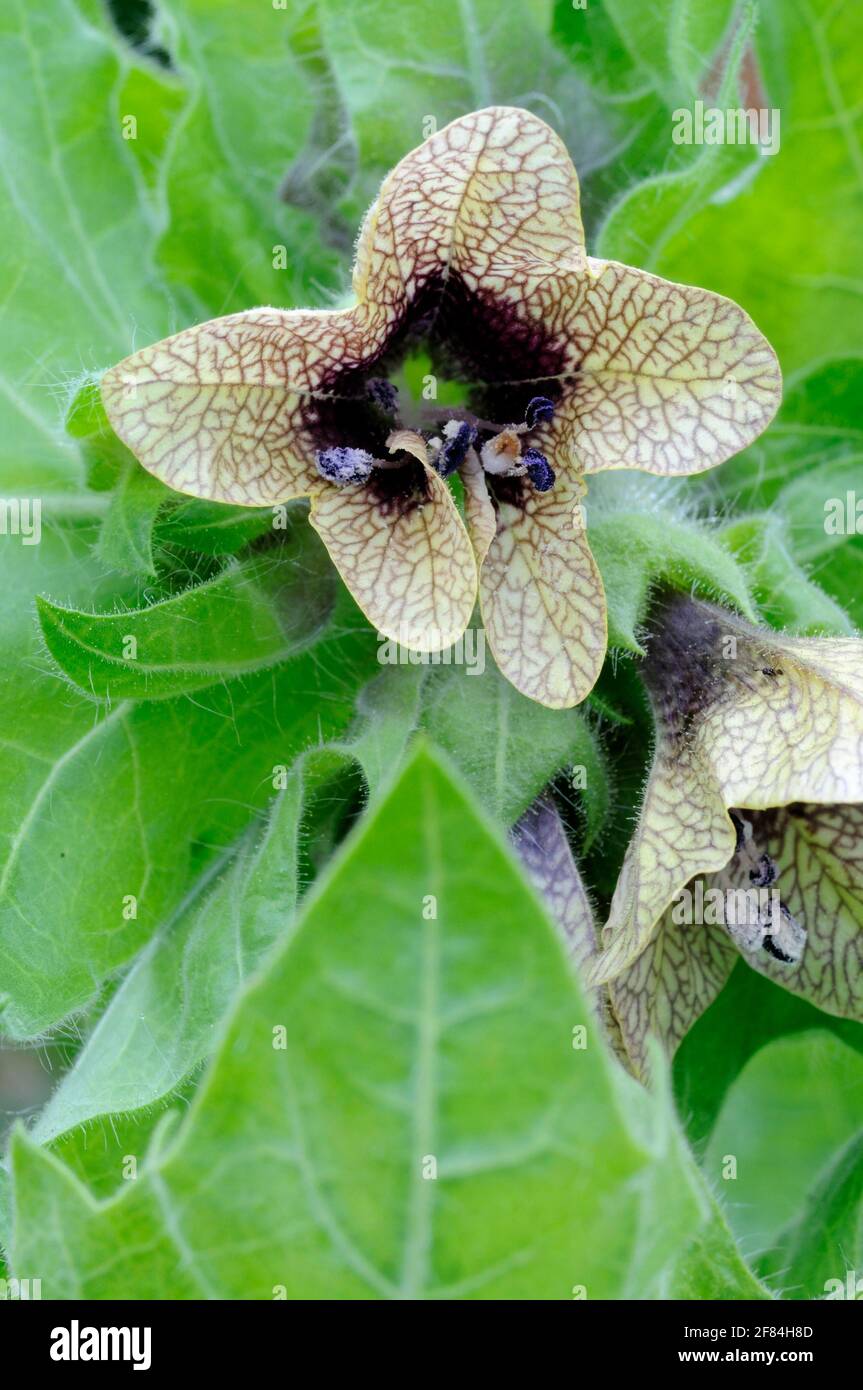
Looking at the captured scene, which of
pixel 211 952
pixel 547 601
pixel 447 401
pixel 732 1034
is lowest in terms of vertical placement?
pixel 732 1034

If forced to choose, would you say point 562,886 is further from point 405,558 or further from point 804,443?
point 804,443

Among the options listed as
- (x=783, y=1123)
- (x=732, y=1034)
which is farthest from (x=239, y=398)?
(x=783, y=1123)

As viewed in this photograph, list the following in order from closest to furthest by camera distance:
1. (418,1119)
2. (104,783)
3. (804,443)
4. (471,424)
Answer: (418,1119) < (471,424) < (104,783) < (804,443)

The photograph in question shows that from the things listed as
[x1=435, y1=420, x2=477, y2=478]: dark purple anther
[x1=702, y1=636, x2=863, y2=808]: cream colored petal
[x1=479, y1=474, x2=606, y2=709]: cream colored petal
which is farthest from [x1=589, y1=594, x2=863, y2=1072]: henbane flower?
[x1=435, y1=420, x2=477, y2=478]: dark purple anther

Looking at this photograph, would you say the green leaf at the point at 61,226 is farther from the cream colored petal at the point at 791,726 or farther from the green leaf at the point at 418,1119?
the green leaf at the point at 418,1119

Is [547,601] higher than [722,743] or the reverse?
higher
